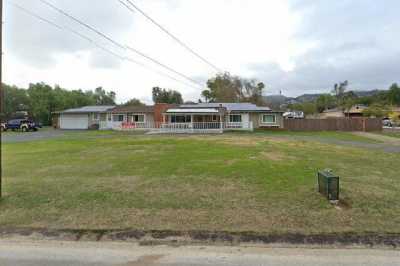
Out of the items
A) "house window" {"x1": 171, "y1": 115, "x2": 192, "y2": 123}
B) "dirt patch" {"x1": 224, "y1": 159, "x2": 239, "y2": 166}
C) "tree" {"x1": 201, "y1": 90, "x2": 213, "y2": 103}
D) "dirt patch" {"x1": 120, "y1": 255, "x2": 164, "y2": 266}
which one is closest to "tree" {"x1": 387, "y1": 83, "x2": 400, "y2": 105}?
"tree" {"x1": 201, "y1": 90, "x2": 213, "y2": 103}

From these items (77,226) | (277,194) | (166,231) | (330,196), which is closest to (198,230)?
(166,231)

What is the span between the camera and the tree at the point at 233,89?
196 feet

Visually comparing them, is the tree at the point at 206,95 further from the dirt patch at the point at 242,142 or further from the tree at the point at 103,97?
the dirt patch at the point at 242,142

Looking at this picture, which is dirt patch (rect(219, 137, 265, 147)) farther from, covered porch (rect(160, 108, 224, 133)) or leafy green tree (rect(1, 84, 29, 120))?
leafy green tree (rect(1, 84, 29, 120))

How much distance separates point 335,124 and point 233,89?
1176 inches

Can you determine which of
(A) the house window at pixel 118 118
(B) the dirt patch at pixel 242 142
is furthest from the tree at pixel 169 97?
(B) the dirt patch at pixel 242 142

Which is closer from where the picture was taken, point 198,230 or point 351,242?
point 351,242

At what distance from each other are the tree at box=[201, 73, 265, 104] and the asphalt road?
5629cm

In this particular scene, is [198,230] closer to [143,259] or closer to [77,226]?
[143,259]

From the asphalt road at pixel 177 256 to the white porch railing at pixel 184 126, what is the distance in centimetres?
2548

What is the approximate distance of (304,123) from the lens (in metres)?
34.2

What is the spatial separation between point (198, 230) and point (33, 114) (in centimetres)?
5268

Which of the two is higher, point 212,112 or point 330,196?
point 212,112

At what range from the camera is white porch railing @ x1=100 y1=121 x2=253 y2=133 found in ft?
97.5
